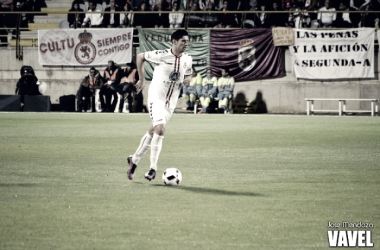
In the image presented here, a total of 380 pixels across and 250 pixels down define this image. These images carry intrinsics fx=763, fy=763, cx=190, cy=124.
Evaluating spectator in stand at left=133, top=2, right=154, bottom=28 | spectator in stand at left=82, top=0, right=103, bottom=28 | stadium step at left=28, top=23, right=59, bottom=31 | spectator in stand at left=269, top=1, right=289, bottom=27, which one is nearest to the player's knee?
spectator in stand at left=269, top=1, right=289, bottom=27

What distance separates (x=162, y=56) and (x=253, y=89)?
71.3 feet

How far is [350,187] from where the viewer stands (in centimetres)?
964

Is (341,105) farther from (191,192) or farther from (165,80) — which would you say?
(191,192)

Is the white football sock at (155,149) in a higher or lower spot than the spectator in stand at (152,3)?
lower

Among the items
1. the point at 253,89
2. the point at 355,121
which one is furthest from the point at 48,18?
the point at 355,121

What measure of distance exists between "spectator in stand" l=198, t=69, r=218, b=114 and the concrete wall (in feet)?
4.94

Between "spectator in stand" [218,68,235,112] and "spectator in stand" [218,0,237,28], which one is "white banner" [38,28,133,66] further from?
"spectator in stand" [218,68,235,112]

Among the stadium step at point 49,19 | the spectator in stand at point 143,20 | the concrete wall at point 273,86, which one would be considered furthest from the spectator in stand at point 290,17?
the stadium step at point 49,19

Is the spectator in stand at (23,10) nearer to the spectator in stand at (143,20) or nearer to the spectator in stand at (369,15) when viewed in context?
the spectator in stand at (143,20)

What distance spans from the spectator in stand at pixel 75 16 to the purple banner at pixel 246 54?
619 centimetres

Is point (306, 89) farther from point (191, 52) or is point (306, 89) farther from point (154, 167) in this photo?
point (154, 167)

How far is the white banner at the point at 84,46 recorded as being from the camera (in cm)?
3338

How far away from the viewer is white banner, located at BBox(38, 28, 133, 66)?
33.4m

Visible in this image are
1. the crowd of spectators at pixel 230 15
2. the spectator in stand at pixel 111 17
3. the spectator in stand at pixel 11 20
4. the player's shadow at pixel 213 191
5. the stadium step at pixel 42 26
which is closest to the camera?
the player's shadow at pixel 213 191
